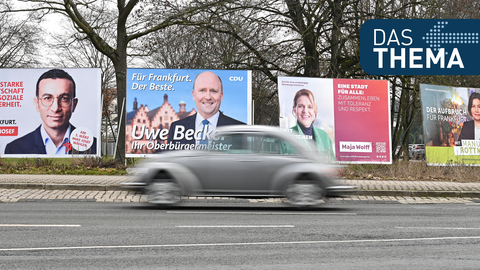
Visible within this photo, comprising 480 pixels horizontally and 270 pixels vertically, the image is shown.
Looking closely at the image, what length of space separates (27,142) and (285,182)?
38.1ft

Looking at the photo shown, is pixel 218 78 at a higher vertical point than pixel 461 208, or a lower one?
higher

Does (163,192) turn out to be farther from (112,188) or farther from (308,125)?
(308,125)

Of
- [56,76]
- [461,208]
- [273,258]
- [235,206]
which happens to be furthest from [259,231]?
[56,76]

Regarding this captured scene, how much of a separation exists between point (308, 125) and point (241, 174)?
8883mm

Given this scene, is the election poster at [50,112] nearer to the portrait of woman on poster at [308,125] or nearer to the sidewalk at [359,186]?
the sidewalk at [359,186]

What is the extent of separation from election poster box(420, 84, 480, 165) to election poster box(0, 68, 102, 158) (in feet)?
39.0

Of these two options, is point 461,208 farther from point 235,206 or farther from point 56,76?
point 56,76

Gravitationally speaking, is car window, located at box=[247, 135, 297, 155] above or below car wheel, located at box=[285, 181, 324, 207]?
above

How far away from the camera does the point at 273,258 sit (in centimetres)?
619

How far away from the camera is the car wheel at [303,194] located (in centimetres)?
1106

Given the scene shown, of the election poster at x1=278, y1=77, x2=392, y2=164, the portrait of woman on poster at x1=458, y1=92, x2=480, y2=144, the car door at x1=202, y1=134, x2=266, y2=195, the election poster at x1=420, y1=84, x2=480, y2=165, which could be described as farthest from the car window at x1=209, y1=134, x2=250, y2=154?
the portrait of woman on poster at x1=458, y1=92, x2=480, y2=144

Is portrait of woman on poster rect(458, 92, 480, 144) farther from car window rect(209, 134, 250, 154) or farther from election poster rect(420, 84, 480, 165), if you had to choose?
car window rect(209, 134, 250, 154)

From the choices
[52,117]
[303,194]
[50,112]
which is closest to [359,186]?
[303,194]

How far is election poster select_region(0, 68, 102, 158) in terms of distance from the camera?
63.0 ft
